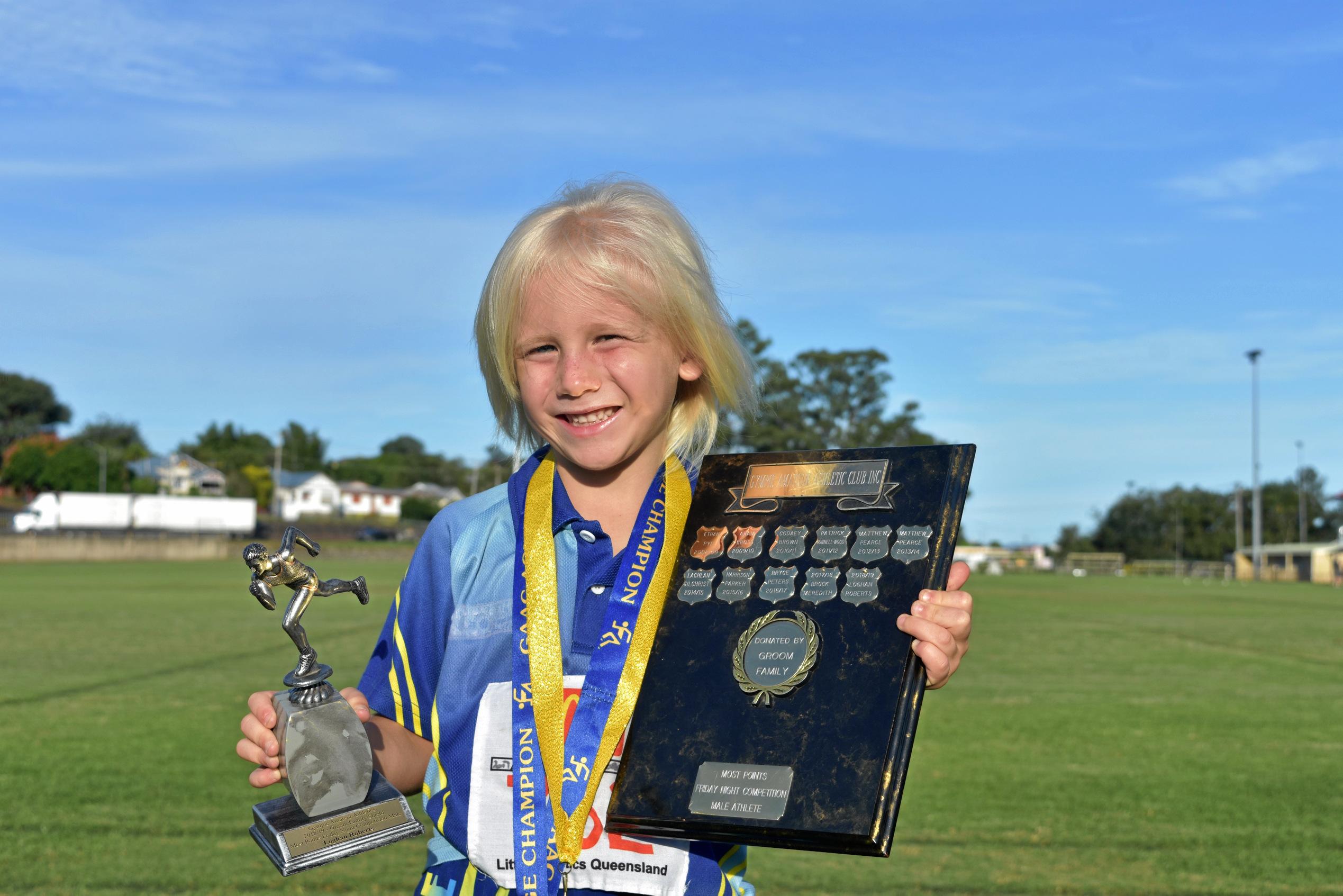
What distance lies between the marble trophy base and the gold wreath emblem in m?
0.48

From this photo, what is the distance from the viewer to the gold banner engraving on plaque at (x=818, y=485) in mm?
1833

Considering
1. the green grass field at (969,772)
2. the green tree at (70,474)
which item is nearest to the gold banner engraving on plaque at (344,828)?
the green grass field at (969,772)

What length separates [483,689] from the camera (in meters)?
1.93

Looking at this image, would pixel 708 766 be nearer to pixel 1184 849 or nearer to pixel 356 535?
pixel 1184 849

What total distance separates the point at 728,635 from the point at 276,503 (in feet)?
289

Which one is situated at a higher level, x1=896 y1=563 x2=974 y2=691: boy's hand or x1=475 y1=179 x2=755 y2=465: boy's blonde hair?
x1=475 y1=179 x2=755 y2=465: boy's blonde hair

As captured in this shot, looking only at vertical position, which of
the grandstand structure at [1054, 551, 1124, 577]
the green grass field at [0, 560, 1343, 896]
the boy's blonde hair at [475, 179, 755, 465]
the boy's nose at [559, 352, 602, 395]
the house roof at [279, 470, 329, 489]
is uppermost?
the house roof at [279, 470, 329, 489]

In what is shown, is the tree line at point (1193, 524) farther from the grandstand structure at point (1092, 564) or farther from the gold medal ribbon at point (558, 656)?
the gold medal ribbon at point (558, 656)

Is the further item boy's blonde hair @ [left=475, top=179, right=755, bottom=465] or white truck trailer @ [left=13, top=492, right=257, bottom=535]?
white truck trailer @ [left=13, top=492, right=257, bottom=535]

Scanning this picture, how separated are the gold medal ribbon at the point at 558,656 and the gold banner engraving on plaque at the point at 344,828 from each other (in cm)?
24

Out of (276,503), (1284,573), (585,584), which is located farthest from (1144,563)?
(585,584)

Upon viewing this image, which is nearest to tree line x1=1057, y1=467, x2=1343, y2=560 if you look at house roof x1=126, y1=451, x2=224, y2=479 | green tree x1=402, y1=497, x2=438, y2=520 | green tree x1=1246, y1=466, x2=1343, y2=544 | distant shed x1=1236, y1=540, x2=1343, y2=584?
green tree x1=1246, y1=466, x2=1343, y2=544

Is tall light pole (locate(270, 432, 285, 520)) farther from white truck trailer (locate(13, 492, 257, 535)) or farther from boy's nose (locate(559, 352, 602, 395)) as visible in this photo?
boy's nose (locate(559, 352, 602, 395))

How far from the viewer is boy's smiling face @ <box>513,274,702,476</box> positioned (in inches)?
76.7
